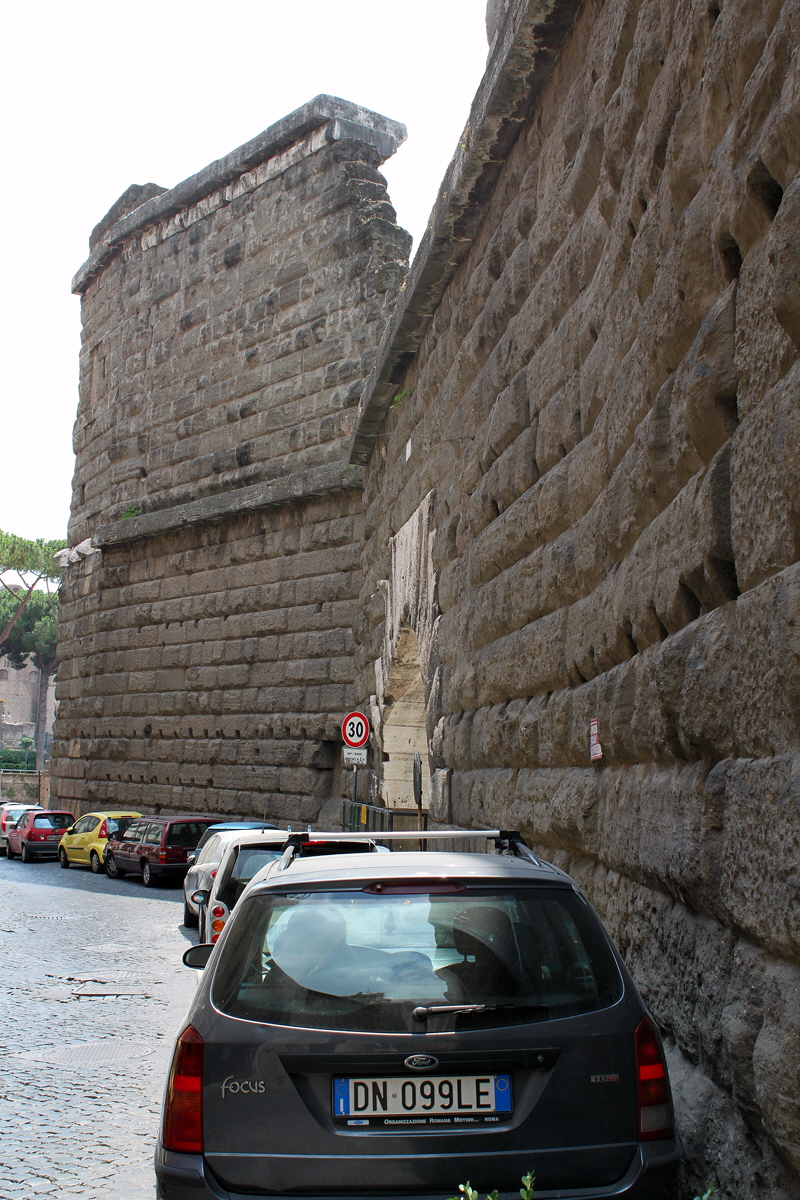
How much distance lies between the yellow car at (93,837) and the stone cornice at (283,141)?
38.2 ft

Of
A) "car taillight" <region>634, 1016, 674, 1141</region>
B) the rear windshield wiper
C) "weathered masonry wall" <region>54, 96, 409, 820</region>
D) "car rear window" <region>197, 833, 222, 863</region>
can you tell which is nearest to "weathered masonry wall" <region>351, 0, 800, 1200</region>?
"car taillight" <region>634, 1016, 674, 1141</region>

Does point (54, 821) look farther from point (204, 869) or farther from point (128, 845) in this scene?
point (204, 869)

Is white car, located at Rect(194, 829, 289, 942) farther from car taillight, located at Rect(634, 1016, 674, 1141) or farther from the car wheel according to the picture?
the car wheel

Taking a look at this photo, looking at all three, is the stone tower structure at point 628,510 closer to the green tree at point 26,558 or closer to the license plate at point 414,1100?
the license plate at point 414,1100

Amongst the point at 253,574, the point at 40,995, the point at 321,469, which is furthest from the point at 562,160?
the point at 253,574

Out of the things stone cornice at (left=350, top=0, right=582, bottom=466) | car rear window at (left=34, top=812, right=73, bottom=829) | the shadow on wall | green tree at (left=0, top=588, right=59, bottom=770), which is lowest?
car rear window at (left=34, top=812, right=73, bottom=829)

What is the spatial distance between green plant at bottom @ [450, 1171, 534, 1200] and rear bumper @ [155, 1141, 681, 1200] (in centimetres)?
3

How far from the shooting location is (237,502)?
1805 centimetres

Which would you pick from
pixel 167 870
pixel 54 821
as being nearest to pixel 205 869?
pixel 167 870

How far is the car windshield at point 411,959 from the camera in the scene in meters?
2.79

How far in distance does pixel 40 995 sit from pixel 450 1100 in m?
6.03

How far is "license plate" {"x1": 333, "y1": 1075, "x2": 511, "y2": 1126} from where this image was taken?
8.76 feet

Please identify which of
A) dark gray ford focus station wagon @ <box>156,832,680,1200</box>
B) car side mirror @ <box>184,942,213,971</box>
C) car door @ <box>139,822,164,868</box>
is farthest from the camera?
car door @ <box>139,822,164,868</box>

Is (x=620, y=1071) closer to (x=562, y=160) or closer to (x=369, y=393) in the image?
(x=562, y=160)
